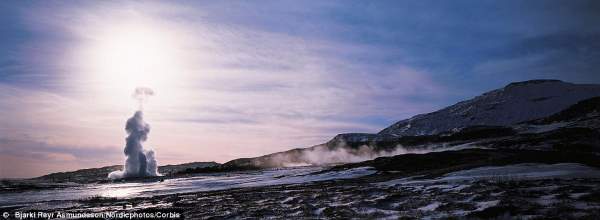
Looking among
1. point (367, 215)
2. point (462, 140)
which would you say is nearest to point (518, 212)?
point (367, 215)

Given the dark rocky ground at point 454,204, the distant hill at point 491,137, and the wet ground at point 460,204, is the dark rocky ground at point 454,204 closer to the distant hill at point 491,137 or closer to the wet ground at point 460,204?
the wet ground at point 460,204

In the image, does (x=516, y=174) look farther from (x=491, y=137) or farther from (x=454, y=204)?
(x=491, y=137)

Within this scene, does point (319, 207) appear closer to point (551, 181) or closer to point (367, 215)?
point (367, 215)

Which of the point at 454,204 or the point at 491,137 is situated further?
the point at 491,137

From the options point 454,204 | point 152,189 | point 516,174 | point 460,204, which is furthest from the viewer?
point 152,189

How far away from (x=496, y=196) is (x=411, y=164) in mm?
39588

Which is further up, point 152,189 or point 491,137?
point 491,137

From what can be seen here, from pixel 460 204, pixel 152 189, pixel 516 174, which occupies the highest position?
pixel 152 189

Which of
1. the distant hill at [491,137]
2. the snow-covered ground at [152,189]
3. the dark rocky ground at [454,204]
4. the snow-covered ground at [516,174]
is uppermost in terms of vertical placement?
the distant hill at [491,137]

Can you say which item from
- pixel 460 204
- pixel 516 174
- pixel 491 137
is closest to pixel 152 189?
pixel 516 174

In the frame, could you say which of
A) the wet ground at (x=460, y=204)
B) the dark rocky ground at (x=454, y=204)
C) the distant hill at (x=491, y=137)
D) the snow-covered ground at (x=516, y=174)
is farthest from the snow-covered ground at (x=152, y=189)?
the distant hill at (x=491, y=137)

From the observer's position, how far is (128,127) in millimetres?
105750

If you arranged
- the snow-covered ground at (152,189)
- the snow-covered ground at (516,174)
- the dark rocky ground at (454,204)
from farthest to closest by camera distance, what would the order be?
the snow-covered ground at (152,189) < the snow-covered ground at (516,174) < the dark rocky ground at (454,204)

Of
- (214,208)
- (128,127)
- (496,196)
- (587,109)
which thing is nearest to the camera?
(496,196)
